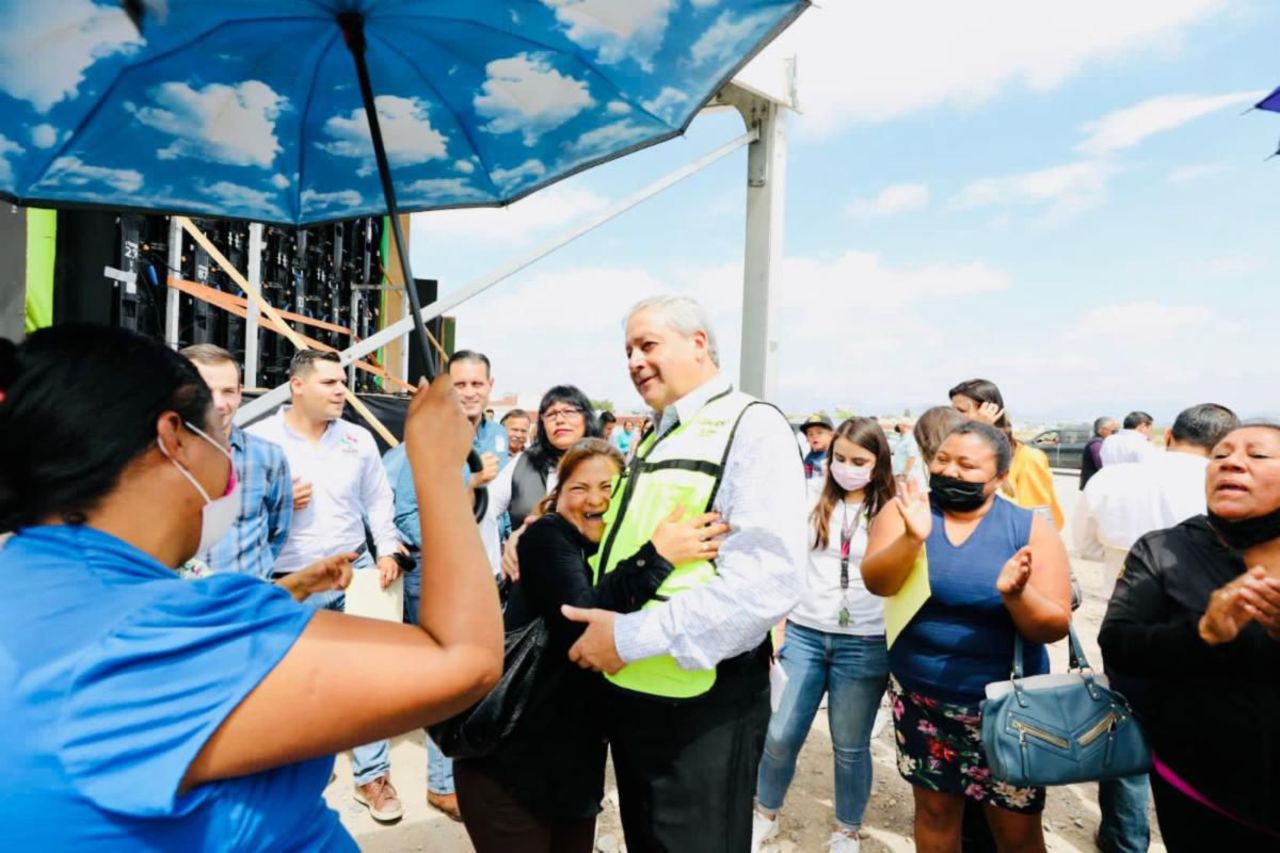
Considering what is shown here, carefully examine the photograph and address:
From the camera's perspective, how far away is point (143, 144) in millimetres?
1663

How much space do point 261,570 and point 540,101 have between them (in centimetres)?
212

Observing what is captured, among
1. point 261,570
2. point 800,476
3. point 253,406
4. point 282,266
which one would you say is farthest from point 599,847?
point 282,266

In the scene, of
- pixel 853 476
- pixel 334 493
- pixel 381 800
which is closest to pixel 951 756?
pixel 853 476

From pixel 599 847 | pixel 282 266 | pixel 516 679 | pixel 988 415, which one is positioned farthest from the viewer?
pixel 282 266

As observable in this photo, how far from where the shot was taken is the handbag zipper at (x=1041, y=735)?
2.10 metres

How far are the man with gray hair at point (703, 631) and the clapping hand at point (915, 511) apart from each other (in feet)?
2.39

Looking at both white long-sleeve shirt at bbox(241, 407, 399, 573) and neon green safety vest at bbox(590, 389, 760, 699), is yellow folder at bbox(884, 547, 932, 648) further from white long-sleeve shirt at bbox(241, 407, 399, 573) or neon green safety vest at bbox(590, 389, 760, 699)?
white long-sleeve shirt at bbox(241, 407, 399, 573)

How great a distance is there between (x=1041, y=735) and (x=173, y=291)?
6.96m

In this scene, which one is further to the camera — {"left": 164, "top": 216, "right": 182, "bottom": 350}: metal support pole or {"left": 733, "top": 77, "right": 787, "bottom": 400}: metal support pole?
{"left": 164, "top": 216, "right": 182, "bottom": 350}: metal support pole

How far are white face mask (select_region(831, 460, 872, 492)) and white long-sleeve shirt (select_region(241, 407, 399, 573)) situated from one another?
2.24m

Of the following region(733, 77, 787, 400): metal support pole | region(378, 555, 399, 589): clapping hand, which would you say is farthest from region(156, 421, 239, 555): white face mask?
region(733, 77, 787, 400): metal support pole

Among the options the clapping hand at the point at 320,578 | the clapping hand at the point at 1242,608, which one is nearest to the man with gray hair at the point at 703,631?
the clapping hand at the point at 320,578

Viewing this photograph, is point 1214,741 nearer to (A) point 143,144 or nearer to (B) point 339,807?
(A) point 143,144

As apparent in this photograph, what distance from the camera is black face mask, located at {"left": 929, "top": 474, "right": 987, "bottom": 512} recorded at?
98.9 inches
